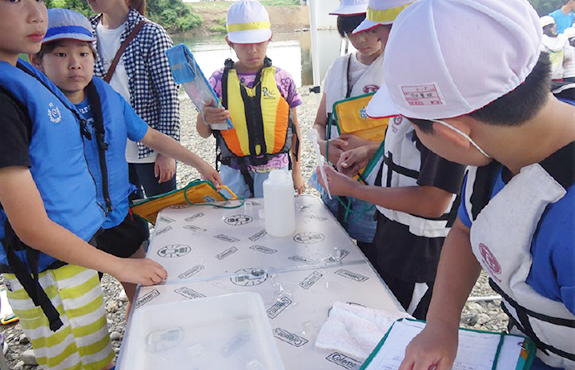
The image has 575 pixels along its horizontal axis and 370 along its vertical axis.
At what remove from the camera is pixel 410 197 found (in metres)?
1.40

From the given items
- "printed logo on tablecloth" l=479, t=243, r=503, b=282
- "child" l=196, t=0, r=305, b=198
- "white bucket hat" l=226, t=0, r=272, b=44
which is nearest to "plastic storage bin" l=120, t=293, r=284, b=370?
"printed logo on tablecloth" l=479, t=243, r=503, b=282

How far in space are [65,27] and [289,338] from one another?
1530mm

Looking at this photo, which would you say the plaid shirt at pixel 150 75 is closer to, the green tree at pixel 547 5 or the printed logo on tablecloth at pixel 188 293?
the printed logo on tablecloth at pixel 188 293

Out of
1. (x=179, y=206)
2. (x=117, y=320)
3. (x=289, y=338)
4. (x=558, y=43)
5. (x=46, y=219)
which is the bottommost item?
(x=117, y=320)

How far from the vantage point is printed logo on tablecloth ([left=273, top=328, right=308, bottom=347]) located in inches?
40.2

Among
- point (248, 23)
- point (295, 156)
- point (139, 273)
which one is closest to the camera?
point (139, 273)

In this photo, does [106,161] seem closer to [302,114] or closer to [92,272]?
[92,272]

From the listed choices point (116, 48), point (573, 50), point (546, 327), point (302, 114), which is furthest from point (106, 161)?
point (302, 114)

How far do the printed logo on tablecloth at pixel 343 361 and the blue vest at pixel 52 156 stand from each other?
1034mm

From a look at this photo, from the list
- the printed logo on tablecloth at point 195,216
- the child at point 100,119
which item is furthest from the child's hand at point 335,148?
the printed logo on tablecloth at point 195,216

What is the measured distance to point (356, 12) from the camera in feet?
6.98

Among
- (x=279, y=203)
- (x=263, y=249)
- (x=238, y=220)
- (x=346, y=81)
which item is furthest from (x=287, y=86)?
(x=263, y=249)

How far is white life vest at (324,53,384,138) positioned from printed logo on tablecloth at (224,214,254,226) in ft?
2.70

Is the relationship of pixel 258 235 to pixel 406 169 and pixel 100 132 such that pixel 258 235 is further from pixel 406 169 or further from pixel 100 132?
pixel 100 132
